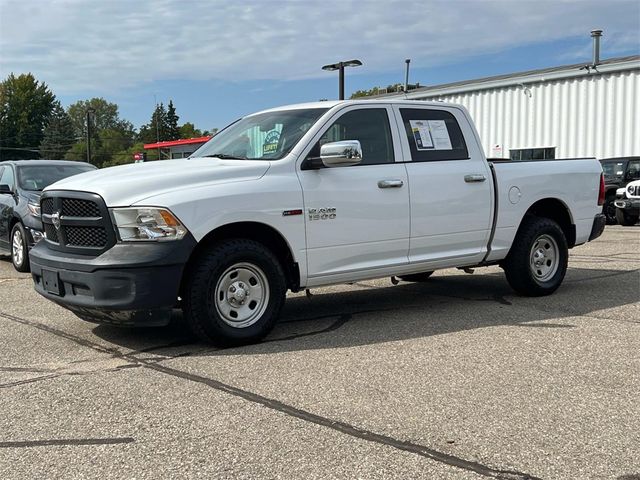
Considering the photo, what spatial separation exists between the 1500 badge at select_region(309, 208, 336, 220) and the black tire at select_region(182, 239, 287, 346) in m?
0.49

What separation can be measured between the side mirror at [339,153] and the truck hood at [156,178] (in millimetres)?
473

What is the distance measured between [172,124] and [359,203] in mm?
124617

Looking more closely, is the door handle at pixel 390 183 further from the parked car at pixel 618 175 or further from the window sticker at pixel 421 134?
the parked car at pixel 618 175

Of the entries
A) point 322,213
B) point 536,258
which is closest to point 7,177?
point 322,213

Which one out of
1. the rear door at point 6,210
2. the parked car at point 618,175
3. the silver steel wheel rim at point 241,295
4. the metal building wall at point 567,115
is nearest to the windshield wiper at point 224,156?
the silver steel wheel rim at point 241,295

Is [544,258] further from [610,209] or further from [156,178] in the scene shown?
[610,209]

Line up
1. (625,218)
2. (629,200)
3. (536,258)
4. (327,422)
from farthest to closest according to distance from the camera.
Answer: (625,218), (629,200), (536,258), (327,422)

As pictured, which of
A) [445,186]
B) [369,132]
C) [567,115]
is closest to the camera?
[369,132]

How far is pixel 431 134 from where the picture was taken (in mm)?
6574

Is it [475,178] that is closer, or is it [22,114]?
[475,178]

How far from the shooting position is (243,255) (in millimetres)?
5238

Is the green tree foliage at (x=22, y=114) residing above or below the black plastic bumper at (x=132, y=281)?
above

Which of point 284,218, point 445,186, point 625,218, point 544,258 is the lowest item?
point 625,218

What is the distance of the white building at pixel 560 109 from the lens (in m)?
20.9
